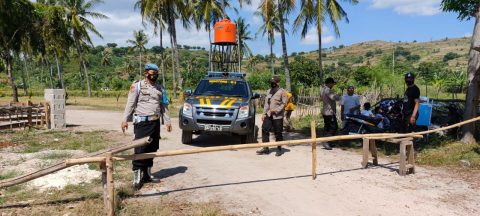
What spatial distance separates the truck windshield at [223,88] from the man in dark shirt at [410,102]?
3.83m

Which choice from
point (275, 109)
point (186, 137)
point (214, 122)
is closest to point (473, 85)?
point (275, 109)

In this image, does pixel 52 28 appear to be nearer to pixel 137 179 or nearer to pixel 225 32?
pixel 225 32

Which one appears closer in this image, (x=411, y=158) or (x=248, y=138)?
(x=411, y=158)

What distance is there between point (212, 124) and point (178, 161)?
146 centimetres

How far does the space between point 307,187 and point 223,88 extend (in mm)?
4789

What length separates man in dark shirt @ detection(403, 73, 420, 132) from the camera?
840 cm

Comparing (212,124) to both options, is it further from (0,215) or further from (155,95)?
(0,215)

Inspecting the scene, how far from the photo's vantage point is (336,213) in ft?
17.1

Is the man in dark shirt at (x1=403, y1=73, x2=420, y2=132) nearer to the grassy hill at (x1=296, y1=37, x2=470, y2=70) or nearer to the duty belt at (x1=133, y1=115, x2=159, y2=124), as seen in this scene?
the duty belt at (x1=133, y1=115, x2=159, y2=124)

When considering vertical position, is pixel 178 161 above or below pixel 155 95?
below

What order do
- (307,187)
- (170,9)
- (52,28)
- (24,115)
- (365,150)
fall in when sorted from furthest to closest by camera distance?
(170,9) < (52,28) < (24,115) < (365,150) < (307,187)

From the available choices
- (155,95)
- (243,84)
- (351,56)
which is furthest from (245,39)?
(351,56)

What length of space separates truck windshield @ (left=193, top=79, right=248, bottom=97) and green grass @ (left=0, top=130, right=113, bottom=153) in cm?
282

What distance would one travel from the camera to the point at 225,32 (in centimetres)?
1955
